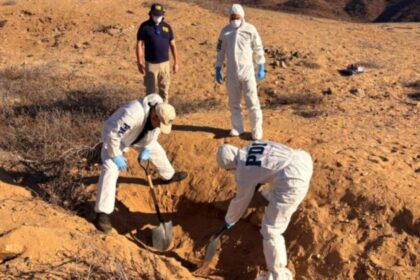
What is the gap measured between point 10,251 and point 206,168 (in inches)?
101

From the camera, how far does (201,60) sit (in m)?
10.5

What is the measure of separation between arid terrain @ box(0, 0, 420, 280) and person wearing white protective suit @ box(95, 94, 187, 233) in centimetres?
28

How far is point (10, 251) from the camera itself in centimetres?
409

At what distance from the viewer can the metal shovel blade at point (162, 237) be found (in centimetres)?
529

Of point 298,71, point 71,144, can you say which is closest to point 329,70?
point 298,71

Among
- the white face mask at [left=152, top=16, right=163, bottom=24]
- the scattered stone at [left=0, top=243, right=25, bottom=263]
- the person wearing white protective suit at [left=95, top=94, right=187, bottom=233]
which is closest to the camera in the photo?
the scattered stone at [left=0, top=243, right=25, bottom=263]

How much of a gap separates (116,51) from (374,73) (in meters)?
5.49

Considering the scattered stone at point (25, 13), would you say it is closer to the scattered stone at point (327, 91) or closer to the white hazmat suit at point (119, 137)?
the scattered stone at point (327, 91)

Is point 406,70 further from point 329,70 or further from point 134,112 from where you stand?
point 134,112

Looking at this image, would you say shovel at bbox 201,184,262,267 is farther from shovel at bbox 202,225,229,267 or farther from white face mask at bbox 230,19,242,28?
white face mask at bbox 230,19,242,28

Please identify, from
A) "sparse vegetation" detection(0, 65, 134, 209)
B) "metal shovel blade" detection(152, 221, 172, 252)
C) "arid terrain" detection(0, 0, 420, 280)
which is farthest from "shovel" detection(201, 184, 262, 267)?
"sparse vegetation" detection(0, 65, 134, 209)

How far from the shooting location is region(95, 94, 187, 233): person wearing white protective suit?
4727 millimetres

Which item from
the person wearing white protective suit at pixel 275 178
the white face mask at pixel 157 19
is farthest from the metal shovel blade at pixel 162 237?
the white face mask at pixel 157 19

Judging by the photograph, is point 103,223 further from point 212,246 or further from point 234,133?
point 234,133
